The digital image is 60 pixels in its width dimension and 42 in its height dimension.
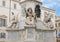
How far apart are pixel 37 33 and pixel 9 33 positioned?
224 cm

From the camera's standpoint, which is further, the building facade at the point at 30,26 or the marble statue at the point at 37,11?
the marble statue at the point at 37,11

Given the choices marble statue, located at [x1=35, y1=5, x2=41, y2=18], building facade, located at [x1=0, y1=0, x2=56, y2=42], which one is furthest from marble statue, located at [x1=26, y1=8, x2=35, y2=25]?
marble statue, located at [x1=35, y1=5, x2=41, y2=18]

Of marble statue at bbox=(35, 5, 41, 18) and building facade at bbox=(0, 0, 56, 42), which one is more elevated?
marble statue at bbox=(35, 5, 41, 18)

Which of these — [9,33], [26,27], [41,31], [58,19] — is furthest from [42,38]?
[58,19]

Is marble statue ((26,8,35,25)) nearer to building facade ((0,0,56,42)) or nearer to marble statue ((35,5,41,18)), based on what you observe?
building facade ((0,0,56,42))

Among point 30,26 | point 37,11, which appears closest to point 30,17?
point 30,26

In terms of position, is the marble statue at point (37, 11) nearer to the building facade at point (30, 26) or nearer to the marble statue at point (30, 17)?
the building facade at point (30, 26)

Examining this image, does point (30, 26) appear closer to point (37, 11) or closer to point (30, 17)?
point (30, 17)

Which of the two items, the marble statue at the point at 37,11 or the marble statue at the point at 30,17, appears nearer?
the marble statue at the point at 30,17

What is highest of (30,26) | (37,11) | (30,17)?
(37,11)

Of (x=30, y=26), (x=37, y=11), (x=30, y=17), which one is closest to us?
(x=30, y=26)

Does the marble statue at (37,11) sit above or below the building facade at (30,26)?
above

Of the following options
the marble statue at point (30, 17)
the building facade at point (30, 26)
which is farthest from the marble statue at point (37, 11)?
the marble statue at point (30, 17)

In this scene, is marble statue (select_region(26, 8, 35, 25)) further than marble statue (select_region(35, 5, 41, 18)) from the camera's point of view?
No
